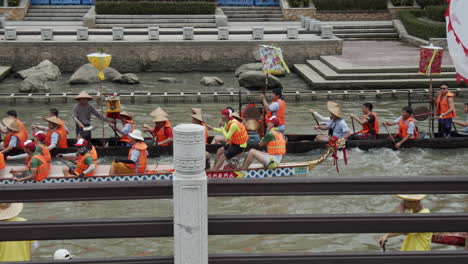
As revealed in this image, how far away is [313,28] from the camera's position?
29719 millimetres

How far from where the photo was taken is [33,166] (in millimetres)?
11555

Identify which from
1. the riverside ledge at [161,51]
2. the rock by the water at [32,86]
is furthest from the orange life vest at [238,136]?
the riverside ledge at [161,51]

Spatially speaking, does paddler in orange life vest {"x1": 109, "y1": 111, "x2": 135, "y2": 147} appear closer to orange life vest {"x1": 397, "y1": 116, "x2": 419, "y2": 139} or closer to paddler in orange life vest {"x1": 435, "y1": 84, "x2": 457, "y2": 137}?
orange life vest {"x1": 397, "y1": 116, "x2": 419, "y2": 139}

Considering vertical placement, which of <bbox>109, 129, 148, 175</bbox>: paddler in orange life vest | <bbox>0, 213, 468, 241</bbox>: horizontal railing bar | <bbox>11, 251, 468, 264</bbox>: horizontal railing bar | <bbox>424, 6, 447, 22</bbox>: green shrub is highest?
<bbox>424, 6, 447, 22</bbox>: green shrub

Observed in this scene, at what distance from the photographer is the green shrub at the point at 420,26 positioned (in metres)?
29.6

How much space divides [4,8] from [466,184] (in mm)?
31261

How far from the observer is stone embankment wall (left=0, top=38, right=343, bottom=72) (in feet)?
86.7

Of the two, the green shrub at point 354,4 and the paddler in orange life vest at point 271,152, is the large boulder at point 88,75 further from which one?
the green shrub at point 354,4

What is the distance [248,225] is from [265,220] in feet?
0.38

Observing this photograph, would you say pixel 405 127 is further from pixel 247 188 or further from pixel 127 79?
pixel 127 79

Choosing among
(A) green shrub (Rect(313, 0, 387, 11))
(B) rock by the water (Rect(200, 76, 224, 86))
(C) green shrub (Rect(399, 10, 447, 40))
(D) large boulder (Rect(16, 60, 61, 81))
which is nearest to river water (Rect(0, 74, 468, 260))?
(B) rock by the water (Rect(200, 76, 224, 86))

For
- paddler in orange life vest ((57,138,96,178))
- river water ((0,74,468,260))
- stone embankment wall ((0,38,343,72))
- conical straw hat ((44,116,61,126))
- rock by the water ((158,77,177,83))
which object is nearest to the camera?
river water ((0,74,468,260))

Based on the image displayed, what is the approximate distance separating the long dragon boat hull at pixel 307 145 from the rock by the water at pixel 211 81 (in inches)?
358

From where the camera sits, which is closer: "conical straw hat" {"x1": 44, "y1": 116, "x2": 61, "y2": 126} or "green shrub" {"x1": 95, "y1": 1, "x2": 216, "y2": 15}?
"conical straw hat" {"x1": 44, "y1": 116, "x2": 61, "y2": 126}
